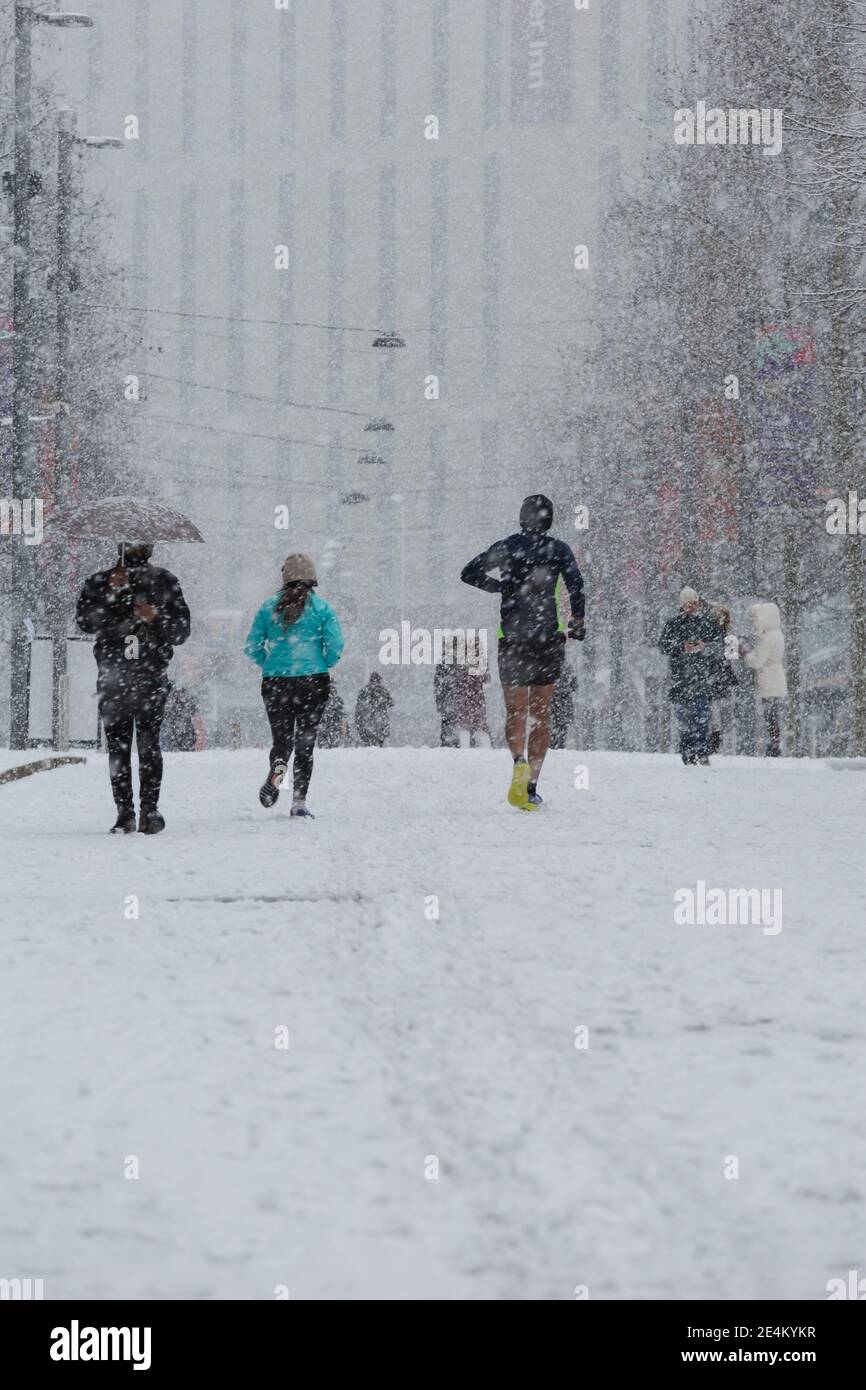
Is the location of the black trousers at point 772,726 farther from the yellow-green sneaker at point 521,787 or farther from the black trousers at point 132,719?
the black trousers at point 132,719

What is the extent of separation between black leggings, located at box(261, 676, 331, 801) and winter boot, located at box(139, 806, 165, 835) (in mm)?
1224

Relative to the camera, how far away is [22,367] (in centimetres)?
2244

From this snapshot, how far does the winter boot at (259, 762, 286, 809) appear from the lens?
12109 mm

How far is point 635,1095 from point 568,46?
159 metres

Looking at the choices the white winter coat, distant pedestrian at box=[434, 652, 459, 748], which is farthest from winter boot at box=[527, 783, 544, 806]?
distant pedestrian at box=[434, 652, 459, 748]

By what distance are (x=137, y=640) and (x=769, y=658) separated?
12.8 meters

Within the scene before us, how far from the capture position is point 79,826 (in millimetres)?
12070

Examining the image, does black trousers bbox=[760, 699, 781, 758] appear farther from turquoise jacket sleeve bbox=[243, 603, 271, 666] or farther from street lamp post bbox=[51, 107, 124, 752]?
turquoise jacket sleeve bbox=[243, 603, 271, 666]

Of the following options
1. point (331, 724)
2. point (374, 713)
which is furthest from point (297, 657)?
point (331, 724)

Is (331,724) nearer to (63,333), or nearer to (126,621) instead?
(63,333)

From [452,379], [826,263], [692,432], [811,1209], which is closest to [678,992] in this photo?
[811,1209]

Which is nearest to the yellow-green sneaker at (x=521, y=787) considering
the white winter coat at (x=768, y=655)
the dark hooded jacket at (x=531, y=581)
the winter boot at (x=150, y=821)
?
the dark hooded jacket at (x=531, y=581)

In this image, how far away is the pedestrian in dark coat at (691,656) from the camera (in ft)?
60.0
